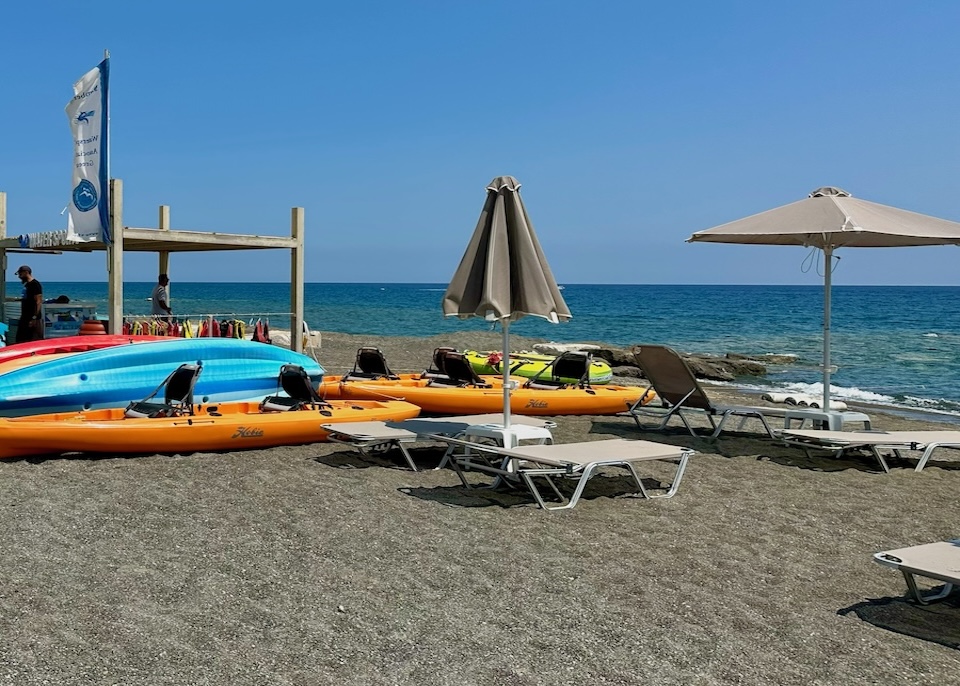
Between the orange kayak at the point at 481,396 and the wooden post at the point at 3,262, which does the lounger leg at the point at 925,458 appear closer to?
the orange kayak at the point at 481,396

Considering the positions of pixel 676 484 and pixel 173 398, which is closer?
pixel 676 484

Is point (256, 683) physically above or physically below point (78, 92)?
below

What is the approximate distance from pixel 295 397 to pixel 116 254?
3.43 metres

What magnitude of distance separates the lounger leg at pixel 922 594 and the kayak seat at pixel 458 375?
21.7ft

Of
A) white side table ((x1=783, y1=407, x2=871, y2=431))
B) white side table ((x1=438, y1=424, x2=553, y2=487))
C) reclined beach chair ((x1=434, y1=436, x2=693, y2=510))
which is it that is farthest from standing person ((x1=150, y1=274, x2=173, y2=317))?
white side table ((x1=783, y1=407, x2=871, y2=431))

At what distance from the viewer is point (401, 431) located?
711 centimetres

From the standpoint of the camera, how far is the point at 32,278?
11.7m

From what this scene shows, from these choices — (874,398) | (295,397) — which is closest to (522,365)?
(295,397)

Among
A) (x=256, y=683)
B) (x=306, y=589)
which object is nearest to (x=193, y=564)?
(x=306, y=589)

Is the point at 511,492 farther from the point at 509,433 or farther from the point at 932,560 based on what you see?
the point at 932,560

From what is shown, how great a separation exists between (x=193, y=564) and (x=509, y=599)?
5.22 ft

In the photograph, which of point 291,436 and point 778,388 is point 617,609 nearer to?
point 291,436

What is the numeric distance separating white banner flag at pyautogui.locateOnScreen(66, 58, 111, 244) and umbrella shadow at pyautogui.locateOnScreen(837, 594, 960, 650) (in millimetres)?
9117

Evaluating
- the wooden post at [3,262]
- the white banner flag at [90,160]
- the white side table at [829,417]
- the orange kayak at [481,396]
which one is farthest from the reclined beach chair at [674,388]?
the wooden post at [3,262]
